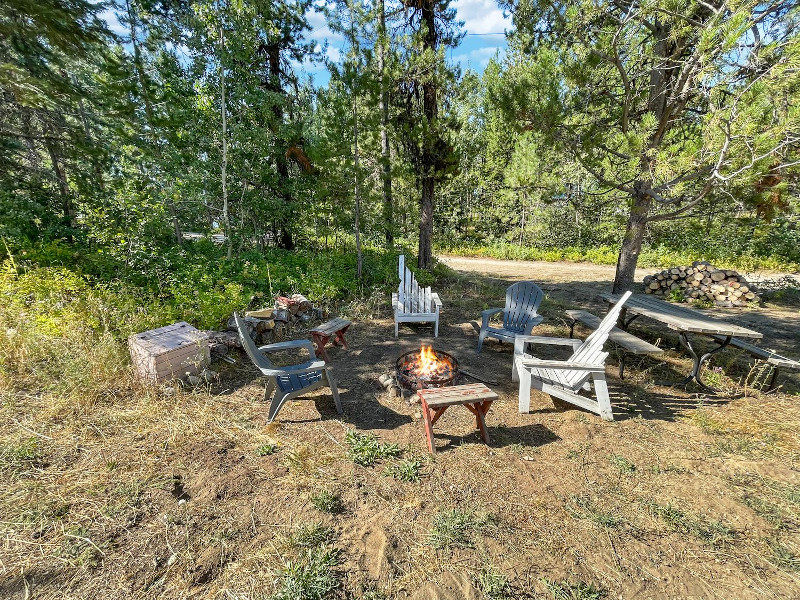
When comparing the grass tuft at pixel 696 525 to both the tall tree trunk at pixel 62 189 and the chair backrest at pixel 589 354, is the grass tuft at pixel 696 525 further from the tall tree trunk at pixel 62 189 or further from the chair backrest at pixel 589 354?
the tall tree trunk at pixel 62 189

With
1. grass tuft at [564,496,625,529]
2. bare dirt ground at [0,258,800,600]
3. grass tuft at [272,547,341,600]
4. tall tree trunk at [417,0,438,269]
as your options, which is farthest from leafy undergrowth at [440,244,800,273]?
grass tuft at [272,547,341,600]

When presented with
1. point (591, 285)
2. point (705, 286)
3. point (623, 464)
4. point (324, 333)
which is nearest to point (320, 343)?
point (324, 333)

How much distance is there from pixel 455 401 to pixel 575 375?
1.67 metres

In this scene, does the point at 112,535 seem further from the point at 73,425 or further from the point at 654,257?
the point at 654,257

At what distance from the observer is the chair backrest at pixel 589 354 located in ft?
11.5

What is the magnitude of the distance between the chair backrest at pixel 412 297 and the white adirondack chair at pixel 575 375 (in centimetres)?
213

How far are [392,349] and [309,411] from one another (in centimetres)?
182

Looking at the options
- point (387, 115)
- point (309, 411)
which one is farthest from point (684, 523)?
point (387, 115)

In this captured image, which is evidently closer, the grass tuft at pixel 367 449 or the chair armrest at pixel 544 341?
the grass tuft at pixel 367 449

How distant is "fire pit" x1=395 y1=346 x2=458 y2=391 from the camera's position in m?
3.74

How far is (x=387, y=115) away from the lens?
25.3 feet

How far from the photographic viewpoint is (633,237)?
6.14 meters

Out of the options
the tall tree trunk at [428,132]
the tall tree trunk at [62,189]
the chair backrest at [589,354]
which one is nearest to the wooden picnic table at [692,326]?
the chair backrest at [589,354]

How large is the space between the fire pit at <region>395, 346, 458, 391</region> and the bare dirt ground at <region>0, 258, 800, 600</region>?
0.27m
